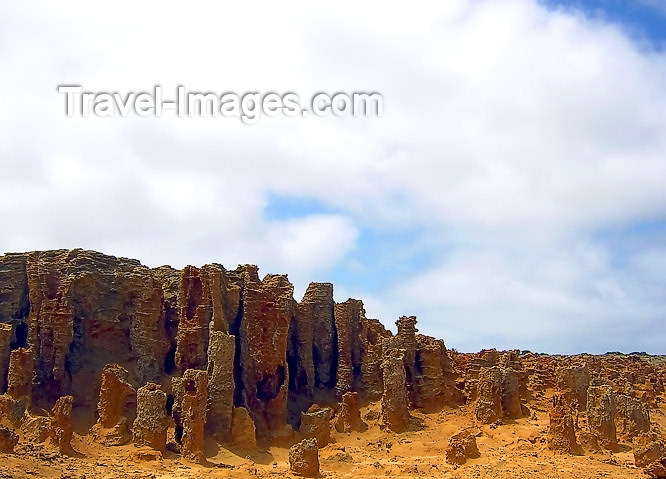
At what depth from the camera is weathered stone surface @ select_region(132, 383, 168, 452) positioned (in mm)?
24938

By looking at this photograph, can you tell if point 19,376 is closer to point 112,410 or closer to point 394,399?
point 112,410

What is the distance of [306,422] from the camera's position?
95.1 feet

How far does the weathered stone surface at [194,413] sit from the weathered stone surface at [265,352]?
4.15 meters

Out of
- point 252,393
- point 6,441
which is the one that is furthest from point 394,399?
point 6,441

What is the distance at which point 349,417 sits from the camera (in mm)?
30516

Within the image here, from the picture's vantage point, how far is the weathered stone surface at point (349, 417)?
3031 centimetres

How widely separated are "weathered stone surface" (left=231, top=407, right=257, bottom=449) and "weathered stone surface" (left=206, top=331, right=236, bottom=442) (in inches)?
8.2

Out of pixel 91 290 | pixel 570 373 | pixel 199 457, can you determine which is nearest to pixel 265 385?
pixel 199 457

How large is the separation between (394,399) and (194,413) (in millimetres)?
9353

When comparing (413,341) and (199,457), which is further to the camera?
(413,341)

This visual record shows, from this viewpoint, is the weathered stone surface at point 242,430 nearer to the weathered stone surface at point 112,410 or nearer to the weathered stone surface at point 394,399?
the weathered stone surface at point 112,410

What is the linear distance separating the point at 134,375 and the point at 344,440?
9854 millimetres

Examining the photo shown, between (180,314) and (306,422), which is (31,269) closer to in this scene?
(180,314)

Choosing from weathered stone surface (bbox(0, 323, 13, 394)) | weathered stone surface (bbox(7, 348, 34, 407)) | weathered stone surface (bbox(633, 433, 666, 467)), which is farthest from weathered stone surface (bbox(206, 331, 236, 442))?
weathered stone surface (bbox(633, 433, 666, 467))
